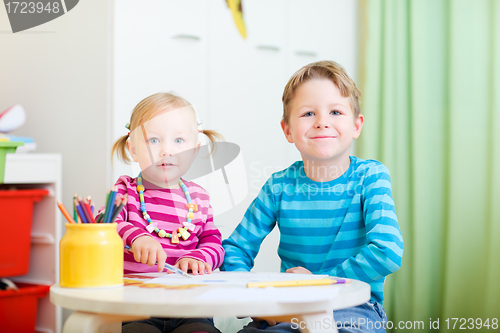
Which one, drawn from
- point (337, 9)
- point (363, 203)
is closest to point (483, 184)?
point (363, 203)

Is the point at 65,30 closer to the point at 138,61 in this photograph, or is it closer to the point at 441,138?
the point at 138,61

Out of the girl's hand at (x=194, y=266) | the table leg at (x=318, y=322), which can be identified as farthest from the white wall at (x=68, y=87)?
the table leg at (x=318, y=322)

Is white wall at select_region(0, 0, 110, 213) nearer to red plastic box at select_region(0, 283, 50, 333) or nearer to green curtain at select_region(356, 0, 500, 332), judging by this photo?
red plastic box at select_region(0, 283, 50, 333)

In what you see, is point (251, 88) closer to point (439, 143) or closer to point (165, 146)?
Answer: point (439, 143)

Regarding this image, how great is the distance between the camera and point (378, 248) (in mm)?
851

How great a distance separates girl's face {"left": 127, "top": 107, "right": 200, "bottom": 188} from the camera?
103 cm

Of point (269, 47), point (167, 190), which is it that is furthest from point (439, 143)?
point (167, 190)

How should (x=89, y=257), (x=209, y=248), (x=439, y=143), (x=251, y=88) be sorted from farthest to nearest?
(x=251, y=88)
(x=439, y=143)
(x=209, y=248)
(x=89, y=257)

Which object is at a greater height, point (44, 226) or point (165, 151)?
point (165, 151)

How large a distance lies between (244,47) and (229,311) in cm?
160

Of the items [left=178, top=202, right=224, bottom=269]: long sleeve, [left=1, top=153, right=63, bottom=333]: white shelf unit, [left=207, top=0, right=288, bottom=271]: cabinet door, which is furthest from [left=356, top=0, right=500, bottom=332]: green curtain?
[left=1, top=153, right=63, bottom=333]: white shelf unit

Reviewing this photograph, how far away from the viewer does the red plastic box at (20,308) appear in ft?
5.01

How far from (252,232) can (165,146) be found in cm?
26

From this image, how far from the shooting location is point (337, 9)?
2148 millimetres
